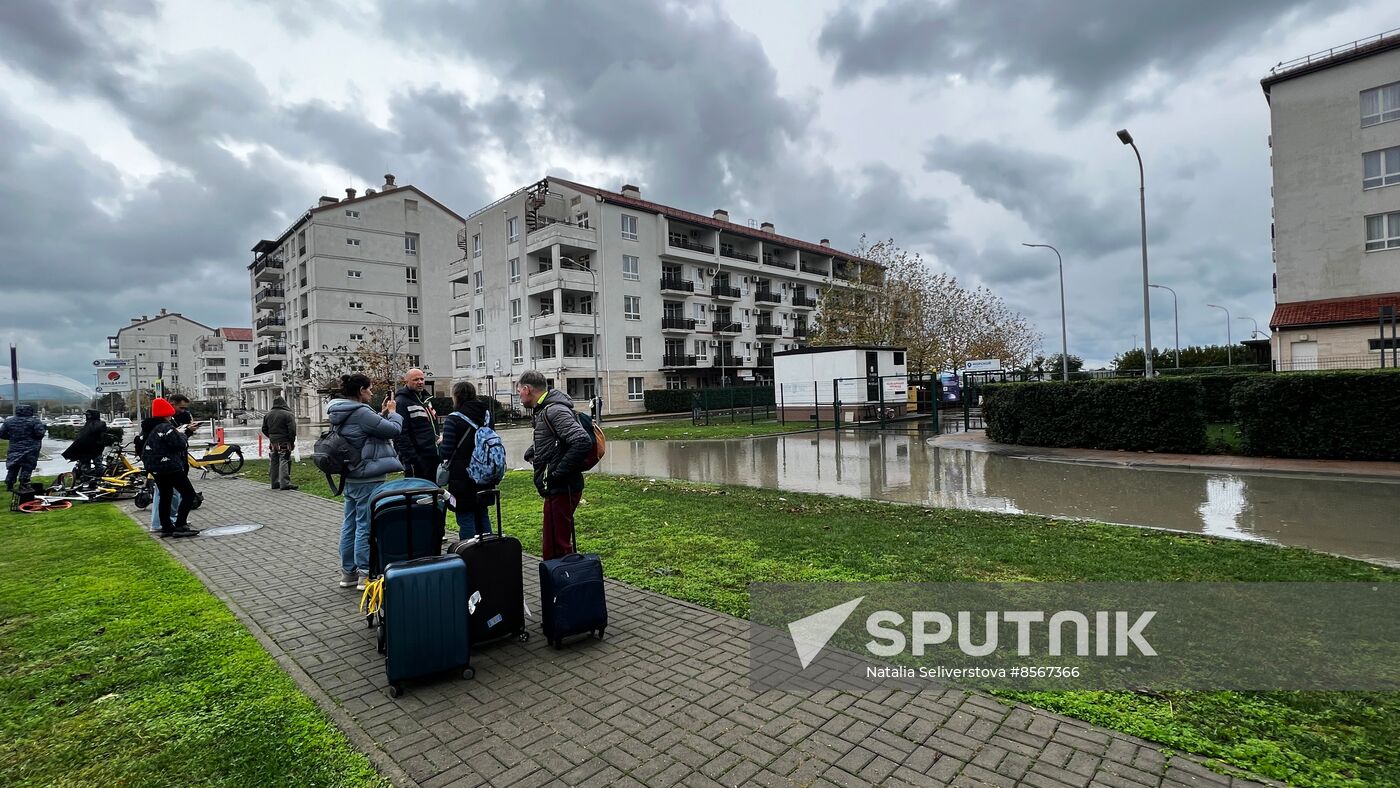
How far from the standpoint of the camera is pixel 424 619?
3803 millimetres

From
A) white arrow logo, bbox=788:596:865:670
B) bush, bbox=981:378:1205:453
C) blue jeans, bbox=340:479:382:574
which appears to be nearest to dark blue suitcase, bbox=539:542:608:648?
white arrow logo, bbox=788:596:865:670

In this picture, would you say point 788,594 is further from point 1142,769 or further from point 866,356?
point 866,356

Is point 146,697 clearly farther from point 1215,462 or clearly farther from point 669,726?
point 1215,462

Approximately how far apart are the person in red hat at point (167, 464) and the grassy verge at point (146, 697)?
2.09m

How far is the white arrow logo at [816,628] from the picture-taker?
419cm

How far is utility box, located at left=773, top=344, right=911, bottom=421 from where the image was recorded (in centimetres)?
2738

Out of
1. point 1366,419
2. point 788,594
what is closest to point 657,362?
point 1366,419

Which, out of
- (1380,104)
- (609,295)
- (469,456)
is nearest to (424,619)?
(469,456)

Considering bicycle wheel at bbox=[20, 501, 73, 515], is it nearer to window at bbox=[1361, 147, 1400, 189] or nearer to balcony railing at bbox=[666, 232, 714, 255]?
balcony railing at bbox=[666, 232, 714, 255]

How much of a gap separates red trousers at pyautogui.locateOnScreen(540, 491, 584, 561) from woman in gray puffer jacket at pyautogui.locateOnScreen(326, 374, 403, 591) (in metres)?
1.88

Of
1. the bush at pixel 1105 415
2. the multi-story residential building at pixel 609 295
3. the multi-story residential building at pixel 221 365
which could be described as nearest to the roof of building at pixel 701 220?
the multi-story residential building at pixel 609 295

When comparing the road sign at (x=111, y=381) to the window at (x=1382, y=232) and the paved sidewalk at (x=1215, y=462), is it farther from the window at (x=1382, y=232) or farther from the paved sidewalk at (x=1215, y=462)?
the window at (x=1382, y=232)

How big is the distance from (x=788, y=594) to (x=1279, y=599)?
3.60 metres

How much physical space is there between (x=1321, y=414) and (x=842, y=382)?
1689cm
